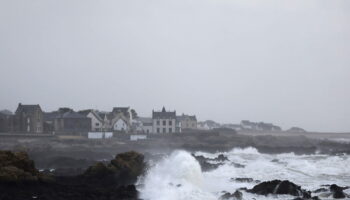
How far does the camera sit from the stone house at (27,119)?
53031mm

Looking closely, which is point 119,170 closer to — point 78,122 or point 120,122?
point 78,122

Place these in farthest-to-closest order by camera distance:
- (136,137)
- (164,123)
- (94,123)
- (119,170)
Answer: (164,123), (94,123), (136,137), (119,170)

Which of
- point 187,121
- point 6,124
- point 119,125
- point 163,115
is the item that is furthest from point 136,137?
point 187,121

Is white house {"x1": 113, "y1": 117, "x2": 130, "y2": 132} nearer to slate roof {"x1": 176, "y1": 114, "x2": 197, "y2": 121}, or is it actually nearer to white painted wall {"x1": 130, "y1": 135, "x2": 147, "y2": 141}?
white painted wall {"x1": 130, "y1": 135, "x2": 147, "y2": 141}

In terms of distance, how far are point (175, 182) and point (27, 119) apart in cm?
3570

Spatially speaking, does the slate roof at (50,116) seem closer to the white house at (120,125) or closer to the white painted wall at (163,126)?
the white house at (120,125)

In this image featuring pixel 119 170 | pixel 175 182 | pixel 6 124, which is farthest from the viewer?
pixel 6 124

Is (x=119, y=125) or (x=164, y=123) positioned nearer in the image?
(x=119, y=125)

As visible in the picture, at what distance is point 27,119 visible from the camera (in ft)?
174

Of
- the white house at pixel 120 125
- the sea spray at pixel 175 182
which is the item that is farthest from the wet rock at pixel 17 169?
the white house at pixel 120 125

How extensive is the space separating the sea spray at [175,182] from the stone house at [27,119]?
29.9 meters

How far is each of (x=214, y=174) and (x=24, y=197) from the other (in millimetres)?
14134

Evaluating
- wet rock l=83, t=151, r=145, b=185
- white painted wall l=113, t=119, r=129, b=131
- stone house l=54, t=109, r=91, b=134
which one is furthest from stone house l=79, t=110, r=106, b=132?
wet rock l=83, t=151, r=145, b=185

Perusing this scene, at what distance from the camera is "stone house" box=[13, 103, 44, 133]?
174ft
